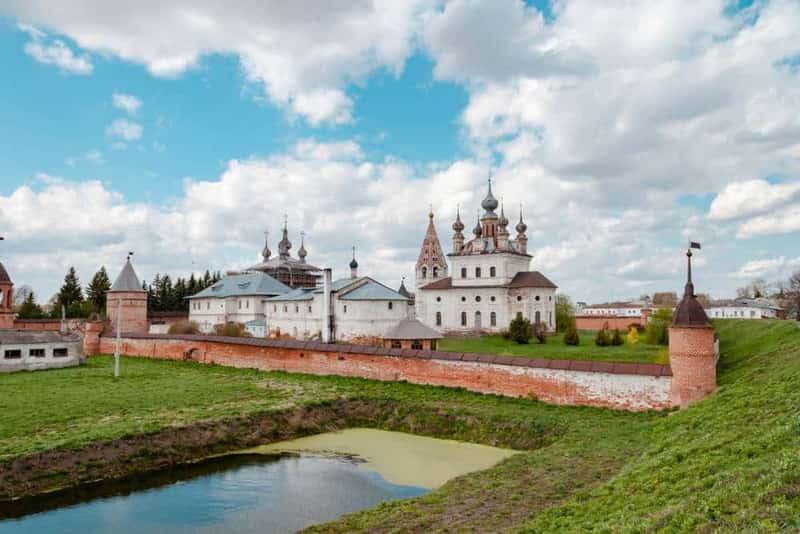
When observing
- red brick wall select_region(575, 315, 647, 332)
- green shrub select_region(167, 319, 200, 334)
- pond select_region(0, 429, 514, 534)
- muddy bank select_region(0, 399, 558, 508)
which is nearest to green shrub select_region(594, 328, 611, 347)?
red brick wall select_region(575, 315, 647, 332)

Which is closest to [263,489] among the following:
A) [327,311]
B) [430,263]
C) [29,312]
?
[327,311]

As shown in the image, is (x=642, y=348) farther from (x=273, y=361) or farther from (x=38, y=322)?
(x=38, y=322)

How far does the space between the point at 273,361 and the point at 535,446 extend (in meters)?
11.2

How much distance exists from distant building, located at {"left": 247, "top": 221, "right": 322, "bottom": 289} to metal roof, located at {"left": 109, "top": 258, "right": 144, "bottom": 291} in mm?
14362

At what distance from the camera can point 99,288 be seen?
50.7 metres

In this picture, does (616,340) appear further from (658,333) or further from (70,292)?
(70,292)

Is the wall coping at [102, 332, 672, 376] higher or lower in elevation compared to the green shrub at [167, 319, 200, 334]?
lower

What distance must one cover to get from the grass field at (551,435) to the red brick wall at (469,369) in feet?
1.44

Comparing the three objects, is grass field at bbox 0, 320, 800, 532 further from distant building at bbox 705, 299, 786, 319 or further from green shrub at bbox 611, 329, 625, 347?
distant building at bbox 705, 299, 786, 319

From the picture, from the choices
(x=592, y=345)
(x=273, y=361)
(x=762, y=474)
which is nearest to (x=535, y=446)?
(x=762, y=474)

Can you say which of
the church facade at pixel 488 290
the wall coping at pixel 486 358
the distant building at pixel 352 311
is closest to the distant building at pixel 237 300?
the distant building at pixel 352 311

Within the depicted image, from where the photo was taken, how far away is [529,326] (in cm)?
3072

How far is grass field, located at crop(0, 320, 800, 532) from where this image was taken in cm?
512

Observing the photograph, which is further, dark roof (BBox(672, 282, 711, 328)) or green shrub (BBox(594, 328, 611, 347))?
green shrub (BBox(594, 328, 611, 347))
